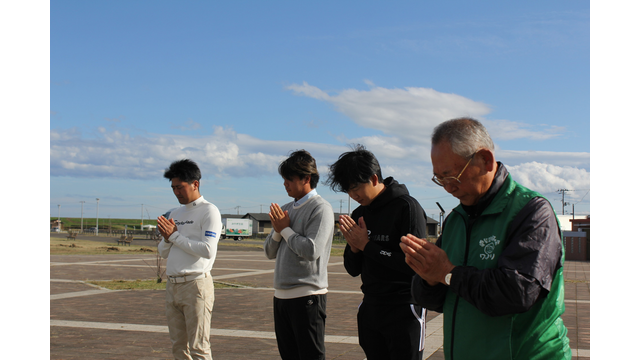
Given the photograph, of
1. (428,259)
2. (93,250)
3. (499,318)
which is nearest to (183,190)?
(428,259)

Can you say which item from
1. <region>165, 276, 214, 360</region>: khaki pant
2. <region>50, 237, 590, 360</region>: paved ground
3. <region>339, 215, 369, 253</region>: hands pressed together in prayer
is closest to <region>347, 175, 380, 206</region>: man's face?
<region>339, 215, 369, 253</region>: hands pressed together in prayer

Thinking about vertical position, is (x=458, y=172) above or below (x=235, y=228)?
above

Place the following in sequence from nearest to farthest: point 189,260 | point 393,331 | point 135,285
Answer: point 393,331, point 189,260, point 135,285

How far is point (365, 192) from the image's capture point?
10.4 feet

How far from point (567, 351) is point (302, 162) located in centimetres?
224

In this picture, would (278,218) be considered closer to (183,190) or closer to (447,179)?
(183,190)

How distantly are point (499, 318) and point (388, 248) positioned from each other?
4.20ft

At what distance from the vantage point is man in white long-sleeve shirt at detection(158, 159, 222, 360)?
3.95 metres

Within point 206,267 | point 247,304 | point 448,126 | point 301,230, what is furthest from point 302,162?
point 247,304

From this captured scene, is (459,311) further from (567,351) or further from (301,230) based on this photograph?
(301,230)

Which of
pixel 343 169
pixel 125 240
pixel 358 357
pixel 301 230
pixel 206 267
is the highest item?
pixel 343 169

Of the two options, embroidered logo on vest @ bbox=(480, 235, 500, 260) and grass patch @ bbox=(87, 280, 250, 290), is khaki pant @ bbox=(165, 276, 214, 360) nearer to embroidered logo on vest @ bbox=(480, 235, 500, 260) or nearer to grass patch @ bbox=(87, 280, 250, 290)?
embroidered logo on vest @ bbox=(480, 235, 500, 260)

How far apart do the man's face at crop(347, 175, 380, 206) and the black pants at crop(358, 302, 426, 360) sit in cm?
66

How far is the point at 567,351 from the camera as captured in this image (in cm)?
184
